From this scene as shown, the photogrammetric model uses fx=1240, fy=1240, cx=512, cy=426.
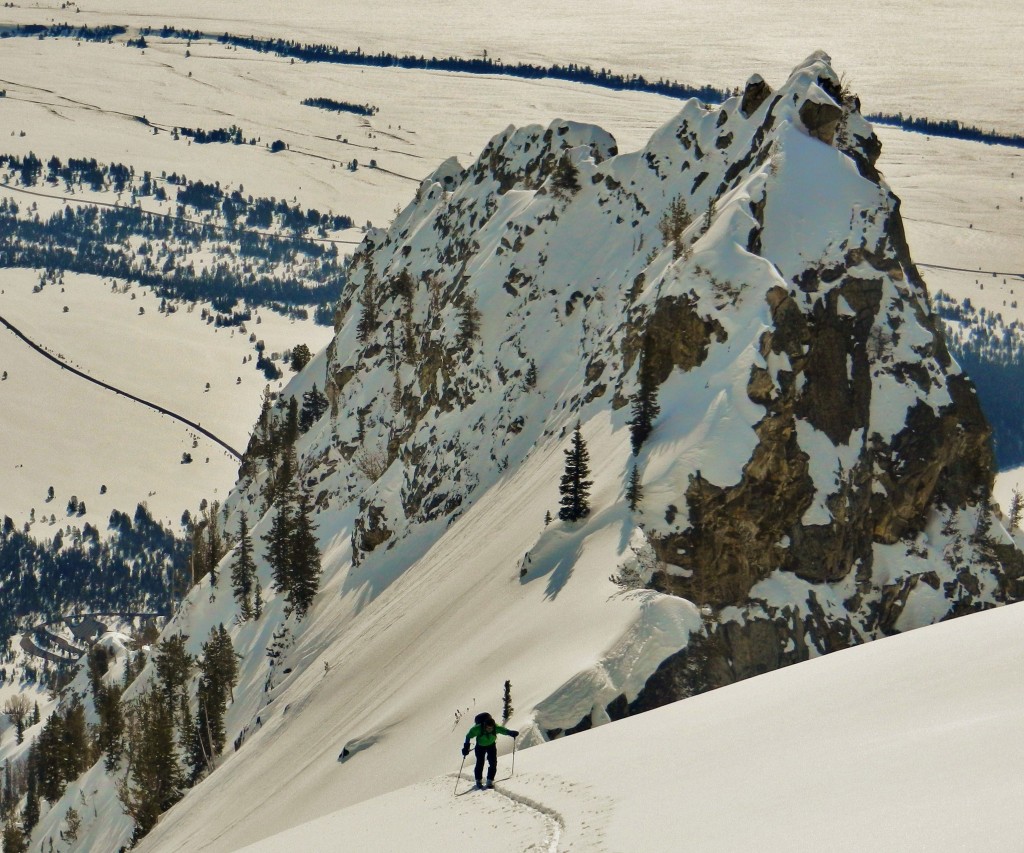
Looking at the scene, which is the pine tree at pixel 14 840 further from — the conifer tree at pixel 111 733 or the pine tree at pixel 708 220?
the pine tree at pixel 708 220

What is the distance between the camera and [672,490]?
52.3 metres

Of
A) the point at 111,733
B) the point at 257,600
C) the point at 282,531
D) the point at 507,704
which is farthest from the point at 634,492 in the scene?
the point at 111,733

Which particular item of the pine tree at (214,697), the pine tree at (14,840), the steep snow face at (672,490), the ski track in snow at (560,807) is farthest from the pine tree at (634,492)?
the pine tree at (14,840)

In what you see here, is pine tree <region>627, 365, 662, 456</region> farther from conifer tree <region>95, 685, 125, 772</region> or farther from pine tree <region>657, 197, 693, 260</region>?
conifer tree <region>95, 685, 125, 772</region>

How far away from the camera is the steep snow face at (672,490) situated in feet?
161

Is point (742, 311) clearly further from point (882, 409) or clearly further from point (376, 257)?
point (376, 257)

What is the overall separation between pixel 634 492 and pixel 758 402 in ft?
22.4

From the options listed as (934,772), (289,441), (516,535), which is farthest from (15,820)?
(934,772)

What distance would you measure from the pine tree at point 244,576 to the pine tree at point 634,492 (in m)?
62.8

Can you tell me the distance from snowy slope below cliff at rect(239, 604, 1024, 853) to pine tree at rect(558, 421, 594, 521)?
76.1ft

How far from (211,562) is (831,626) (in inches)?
3362

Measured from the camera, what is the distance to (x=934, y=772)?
19594 mm

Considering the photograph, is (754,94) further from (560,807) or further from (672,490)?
(560,807)

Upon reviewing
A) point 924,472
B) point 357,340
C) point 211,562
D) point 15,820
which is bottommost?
point 15,820
